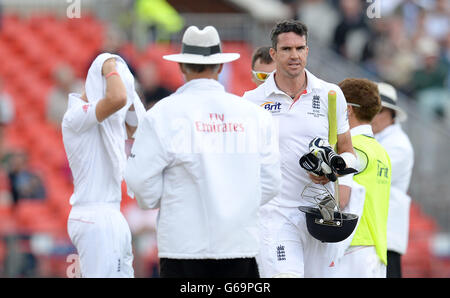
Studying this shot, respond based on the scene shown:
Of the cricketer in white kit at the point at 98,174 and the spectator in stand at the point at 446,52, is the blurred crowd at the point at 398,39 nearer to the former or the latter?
the spectator in stand at the point at 446,52

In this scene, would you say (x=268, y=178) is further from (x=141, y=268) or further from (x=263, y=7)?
(x=263, y=7)

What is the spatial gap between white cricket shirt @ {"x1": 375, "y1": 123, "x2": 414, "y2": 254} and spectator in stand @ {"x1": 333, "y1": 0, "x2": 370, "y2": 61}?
8.60 metres

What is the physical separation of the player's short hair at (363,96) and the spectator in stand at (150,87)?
678 cm

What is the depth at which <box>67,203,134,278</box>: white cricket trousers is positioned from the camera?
7.63 meters

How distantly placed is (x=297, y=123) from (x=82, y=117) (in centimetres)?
160

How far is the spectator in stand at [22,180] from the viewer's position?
1344 centimetres

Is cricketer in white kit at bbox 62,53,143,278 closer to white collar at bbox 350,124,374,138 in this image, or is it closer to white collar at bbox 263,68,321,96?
white collar at bbox 263,68,321,96

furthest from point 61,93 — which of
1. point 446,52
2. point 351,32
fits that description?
point 446,52

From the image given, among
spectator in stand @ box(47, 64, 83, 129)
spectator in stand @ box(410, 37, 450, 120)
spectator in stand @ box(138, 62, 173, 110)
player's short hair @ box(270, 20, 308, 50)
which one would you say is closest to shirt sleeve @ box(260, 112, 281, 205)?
player's short hair @ box(270, 20, 308, 50)

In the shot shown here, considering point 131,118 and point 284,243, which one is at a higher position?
point 131,118

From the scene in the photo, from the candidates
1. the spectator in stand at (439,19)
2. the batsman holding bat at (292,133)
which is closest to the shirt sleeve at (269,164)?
the batsman holding bat at (292,133)

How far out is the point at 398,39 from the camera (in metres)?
18.8

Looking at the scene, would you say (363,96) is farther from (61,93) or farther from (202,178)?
(61,93)
